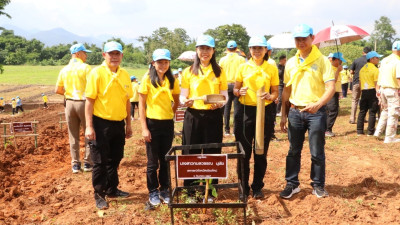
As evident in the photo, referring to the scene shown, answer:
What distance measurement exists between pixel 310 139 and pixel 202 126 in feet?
4.21

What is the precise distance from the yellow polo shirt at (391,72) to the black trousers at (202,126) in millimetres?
4502

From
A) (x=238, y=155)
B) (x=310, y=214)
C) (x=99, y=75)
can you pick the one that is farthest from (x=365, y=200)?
(x=99, y=75)

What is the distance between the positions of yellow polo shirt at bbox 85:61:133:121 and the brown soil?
46.8 inches

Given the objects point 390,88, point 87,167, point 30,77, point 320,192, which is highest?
point 390,88

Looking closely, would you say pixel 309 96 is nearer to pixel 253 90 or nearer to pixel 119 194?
pixel 253 90

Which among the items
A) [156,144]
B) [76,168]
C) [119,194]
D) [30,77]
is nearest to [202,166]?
[156,144]

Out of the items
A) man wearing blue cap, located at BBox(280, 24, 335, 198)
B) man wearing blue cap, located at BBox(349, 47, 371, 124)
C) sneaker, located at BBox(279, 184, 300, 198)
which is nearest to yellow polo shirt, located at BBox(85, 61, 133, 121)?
man wearing blue cap, located at BBox(280, 24, 335, 198)

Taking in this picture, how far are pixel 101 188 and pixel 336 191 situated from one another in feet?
10.2

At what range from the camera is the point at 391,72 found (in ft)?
21.9

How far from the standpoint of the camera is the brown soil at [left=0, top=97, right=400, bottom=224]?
380 centimetres

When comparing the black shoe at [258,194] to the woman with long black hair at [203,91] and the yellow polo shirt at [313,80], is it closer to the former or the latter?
the woman with long black hair at [203,91]

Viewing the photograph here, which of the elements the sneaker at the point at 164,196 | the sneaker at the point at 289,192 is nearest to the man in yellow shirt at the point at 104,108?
the sneaker at the point at 164,196

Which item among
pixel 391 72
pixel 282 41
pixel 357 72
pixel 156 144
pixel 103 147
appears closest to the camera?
pixel 156 144

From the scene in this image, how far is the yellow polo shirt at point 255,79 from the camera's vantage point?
13.2 feet
